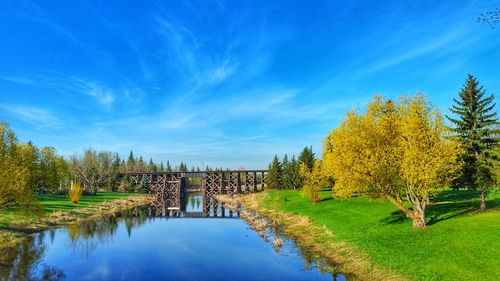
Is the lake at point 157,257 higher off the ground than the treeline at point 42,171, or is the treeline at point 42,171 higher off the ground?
the treeline at point 42,171

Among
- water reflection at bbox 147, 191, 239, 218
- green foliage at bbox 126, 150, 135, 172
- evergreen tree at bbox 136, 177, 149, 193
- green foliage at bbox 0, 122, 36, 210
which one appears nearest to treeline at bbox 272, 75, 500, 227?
green foliage at bbox 0, 122, 36, 210

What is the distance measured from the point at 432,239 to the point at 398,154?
617cm

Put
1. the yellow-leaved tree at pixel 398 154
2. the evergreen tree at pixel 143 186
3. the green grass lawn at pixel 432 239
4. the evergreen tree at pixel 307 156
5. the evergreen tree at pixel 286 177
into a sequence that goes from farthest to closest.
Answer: the evergreen tree at pixel 143 186
the evergreen tree at pixel 286 177
the evergreen tree at pixel 307 156
the yellow-leaved tree at pixel 398 154
the green grass lawn at pixel 432 239

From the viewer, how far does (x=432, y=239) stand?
20234 millimetres

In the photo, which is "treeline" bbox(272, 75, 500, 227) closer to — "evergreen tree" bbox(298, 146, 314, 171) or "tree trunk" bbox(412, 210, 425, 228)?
"tree trunk" bbox(412, 210, 425, 228)

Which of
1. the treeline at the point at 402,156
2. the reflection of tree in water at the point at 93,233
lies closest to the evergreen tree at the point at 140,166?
the reflection of tree in water at the point at 93,233

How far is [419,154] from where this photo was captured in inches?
884

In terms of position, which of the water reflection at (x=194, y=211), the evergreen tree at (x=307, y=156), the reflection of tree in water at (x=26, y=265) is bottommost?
the water reflection at (x=194, y=211)

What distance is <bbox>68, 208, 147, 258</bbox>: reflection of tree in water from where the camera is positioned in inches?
1068

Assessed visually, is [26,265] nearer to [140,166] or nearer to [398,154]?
[398,154]

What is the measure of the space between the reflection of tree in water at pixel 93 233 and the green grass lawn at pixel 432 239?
18365 mm

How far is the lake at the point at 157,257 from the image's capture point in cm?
1928

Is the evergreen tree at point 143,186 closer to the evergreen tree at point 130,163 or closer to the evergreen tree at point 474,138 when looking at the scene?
the evergreen tree at point 130,163

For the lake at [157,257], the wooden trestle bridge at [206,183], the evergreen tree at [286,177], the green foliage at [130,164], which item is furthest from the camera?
the green foliage at [130,164]
